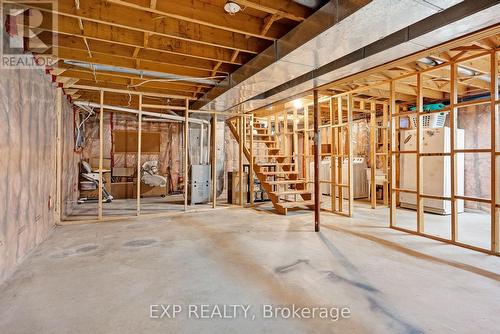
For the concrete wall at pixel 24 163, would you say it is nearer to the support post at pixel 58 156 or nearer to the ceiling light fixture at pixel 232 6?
the support post at pixel 58 156

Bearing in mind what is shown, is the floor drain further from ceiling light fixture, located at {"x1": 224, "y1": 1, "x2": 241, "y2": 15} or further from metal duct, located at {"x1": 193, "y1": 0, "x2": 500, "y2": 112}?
ceiling light fixture, located at {"x1": 224, "y1": 1, "x2": 241, "y2": 15}

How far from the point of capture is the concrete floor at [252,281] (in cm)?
170

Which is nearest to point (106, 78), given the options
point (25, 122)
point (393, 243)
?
point (25, 122)

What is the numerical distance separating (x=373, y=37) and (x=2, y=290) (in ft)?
13.1

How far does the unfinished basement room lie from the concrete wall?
3 centimetres

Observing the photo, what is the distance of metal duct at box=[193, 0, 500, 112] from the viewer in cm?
211

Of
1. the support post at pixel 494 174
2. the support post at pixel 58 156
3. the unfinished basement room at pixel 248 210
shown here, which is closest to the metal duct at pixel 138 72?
the unfinished basement room at pixel 248 210

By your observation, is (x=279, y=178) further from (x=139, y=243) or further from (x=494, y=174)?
(x=494, y=174)

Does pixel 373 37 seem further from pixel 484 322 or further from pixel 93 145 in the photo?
pixel 93 145

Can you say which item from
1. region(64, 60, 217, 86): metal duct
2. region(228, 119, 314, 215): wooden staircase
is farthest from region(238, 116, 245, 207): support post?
region(64, 60, 217, 86): metal duct

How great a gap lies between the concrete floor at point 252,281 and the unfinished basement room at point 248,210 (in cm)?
2

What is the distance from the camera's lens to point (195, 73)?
4.72 meters

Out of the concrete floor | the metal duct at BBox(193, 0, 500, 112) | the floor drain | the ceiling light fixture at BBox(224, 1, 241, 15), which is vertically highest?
the ceiling light fixture at BBox(224, 1, 241, 15)

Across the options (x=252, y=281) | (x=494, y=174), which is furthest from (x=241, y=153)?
(x=494, y=174)
